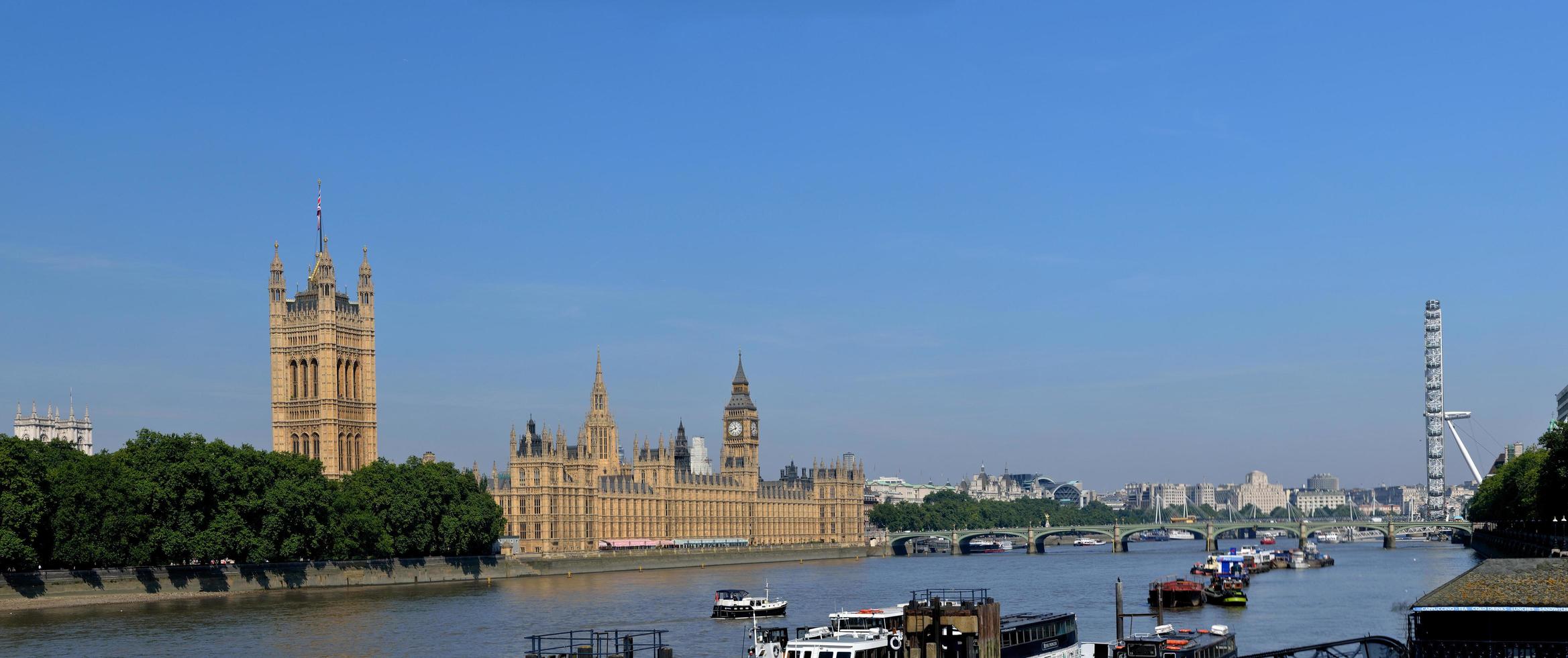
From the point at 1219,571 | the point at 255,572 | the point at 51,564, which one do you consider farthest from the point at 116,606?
the point at 1219,571

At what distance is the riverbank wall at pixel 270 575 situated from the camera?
89688 mm

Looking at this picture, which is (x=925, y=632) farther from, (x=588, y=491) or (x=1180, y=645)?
(x=588, y=491)

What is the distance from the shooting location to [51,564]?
3716 inches

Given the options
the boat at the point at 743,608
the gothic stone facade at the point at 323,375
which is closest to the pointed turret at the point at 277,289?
the gothic stone facade at the point at 323,375

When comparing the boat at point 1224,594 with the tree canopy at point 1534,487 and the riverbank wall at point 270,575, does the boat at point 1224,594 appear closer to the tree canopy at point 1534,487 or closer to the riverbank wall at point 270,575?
the tree canopy at point 1534,487

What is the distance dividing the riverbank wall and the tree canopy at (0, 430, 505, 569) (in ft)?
2.76

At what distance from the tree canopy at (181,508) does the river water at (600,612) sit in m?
3.35

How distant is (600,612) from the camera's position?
90688 millimetres

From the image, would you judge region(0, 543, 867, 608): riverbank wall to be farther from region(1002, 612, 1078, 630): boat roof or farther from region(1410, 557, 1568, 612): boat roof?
region(1410, 557, 1568, 612): boat roof

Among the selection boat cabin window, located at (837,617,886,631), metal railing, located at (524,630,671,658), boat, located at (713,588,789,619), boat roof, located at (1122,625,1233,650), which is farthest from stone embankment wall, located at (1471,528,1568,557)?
boat, located at (713,588,789,619)

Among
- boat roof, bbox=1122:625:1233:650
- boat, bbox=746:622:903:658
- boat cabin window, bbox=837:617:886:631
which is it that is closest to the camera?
boat, bbox=746:622:903:658

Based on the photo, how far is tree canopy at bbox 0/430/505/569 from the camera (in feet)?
301

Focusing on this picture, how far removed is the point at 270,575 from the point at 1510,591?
284 ft

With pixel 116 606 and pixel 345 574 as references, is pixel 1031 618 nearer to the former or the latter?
pixel 116 606
